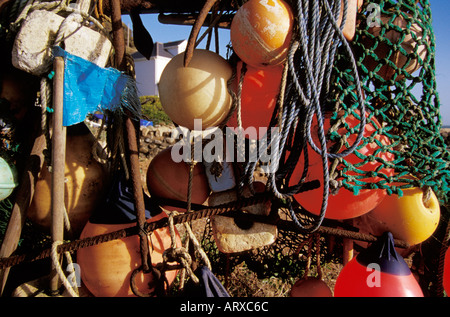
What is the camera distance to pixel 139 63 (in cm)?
2573

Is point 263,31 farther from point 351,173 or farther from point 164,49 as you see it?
point 164,49

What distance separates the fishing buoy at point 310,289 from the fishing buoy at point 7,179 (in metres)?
1.55

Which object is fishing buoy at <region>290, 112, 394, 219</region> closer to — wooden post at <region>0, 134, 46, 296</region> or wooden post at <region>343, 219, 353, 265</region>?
wooden post at <region>343, 219, 353, 265</region>

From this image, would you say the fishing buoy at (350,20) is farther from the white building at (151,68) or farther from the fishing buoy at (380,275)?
the white building at (151,68)

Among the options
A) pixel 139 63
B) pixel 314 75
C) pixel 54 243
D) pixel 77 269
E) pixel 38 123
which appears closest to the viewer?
pixel 314 75

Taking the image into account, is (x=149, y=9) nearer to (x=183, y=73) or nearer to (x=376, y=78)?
(x=183, y=73)

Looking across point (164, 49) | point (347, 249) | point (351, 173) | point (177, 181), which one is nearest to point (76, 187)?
point (177, 181)

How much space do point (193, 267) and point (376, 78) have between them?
1136 millimetres

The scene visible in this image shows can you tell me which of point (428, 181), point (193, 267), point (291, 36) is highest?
point (291, 36)

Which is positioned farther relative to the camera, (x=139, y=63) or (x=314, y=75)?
(x=139, y=63)

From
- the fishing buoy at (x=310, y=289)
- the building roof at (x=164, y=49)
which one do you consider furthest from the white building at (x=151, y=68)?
the fishing buoy at (x=310, y=289)

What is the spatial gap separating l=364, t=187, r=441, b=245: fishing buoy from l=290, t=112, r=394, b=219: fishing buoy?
104 mm

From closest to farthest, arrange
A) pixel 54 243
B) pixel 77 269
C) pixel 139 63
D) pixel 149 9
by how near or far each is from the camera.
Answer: pixel 54 243 < pixel 77 269 < pixel 149 9 < pixel 139 63
